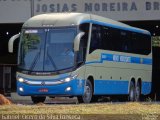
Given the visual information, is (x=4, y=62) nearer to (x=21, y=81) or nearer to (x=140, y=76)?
(x=140, y=76)

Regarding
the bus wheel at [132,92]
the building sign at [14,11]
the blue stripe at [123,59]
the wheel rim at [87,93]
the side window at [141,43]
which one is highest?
the building sign at [14,11]

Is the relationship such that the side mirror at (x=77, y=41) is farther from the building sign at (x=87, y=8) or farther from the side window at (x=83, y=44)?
the building sign at (x=87, y=8)

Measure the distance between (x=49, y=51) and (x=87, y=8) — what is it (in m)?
14.7

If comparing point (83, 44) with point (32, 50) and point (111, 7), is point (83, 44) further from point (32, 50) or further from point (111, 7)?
point (111, 7)

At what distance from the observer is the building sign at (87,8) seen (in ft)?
124

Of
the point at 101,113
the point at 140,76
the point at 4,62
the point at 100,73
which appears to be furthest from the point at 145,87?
the point at 4,62

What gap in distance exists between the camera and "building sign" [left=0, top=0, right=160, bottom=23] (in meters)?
37.8

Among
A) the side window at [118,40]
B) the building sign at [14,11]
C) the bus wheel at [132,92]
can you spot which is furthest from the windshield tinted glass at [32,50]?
the building sign at [14,11]

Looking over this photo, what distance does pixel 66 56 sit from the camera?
24.0 m

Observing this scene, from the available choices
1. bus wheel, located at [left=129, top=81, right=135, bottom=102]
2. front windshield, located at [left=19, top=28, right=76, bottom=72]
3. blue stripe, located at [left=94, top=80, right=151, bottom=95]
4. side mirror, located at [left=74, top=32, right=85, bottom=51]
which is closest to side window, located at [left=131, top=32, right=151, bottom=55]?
bus wheel, located at [left=129, top=81, right=135, bottom=102]

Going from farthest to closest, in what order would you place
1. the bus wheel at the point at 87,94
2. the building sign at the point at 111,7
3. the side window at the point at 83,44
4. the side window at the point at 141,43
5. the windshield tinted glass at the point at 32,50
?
the building sign at the point at 111,7
the side window at the point at 141,43
the bus wheel at the point at 87,94
the side window at the point at 83,44
the windshield tinted glass at the point at 32,50

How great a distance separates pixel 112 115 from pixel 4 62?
39239 mm

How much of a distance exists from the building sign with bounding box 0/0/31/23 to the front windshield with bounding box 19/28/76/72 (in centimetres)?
1467

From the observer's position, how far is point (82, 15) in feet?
83.4
